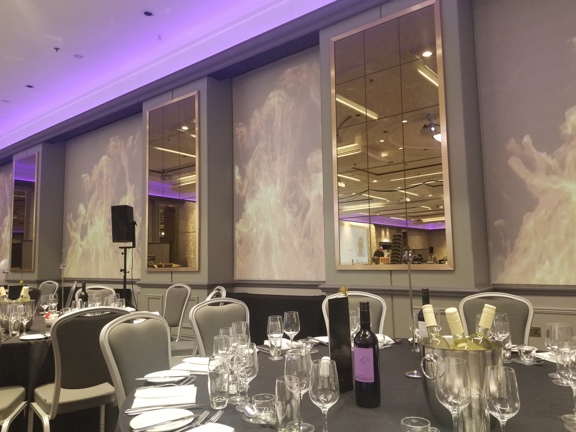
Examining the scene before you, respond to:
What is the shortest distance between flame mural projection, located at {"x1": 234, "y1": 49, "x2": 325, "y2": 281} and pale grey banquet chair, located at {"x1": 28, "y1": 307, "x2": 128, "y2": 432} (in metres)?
2.86

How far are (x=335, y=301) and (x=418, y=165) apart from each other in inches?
109

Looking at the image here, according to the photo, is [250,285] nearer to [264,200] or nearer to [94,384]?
[264,200]

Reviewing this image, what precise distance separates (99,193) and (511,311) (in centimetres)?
729

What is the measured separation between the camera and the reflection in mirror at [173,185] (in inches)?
230

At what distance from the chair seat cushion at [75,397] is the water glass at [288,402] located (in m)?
1.95

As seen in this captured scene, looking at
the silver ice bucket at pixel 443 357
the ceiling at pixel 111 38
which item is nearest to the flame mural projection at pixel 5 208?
the ceiling at pixel 111 38

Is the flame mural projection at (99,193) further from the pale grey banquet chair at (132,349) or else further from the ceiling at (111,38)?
the pale grey banquet chair at (132,349)

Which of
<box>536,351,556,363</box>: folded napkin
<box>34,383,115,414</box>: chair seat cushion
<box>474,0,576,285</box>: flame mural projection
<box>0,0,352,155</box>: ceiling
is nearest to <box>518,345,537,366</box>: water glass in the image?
<box>536,351,556,363</box>: folded napkin

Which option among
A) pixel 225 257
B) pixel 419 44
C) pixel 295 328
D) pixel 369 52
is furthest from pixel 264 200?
pixel 295 328

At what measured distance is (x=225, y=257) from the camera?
578cm

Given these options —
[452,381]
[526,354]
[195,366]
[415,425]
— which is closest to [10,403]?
Result: [195,366]

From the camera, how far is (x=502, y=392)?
100 centimetres

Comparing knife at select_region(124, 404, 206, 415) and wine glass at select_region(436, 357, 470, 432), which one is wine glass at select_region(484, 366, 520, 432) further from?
knife at select_region(124, 404, 206, 415)

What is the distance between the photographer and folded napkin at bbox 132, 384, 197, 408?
1.38 meters
